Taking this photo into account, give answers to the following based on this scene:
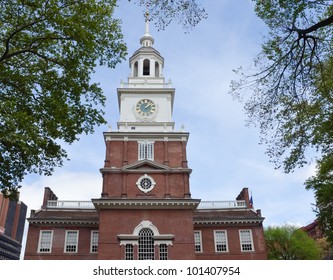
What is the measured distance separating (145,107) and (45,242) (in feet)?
55.4

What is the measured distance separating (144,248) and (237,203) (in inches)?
545

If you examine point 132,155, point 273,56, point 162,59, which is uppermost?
point 162,59

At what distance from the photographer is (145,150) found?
33.0 metres

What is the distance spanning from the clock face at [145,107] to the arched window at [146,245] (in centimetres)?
1192

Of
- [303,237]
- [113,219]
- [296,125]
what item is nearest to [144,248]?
[113,219]

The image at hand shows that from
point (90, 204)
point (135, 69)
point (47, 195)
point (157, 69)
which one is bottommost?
point (90, 204)

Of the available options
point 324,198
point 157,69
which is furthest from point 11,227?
point 324,198

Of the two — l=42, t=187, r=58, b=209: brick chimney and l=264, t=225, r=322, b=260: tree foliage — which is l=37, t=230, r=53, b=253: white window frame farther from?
l=264, t=225, r=322, b=260: tree foliage

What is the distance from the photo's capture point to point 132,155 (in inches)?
1286

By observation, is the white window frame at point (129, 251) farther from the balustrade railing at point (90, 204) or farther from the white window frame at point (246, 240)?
the white window frame at point (246, 240)

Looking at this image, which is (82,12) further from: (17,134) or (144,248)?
(144,248)

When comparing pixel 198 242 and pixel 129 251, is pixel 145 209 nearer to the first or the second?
pixel 129 251

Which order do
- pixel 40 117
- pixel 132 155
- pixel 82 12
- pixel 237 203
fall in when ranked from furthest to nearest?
pixel 237 203, pixel 132 155, pixel 40 117, pixel 82 12

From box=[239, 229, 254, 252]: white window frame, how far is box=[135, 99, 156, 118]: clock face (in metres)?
15.3
